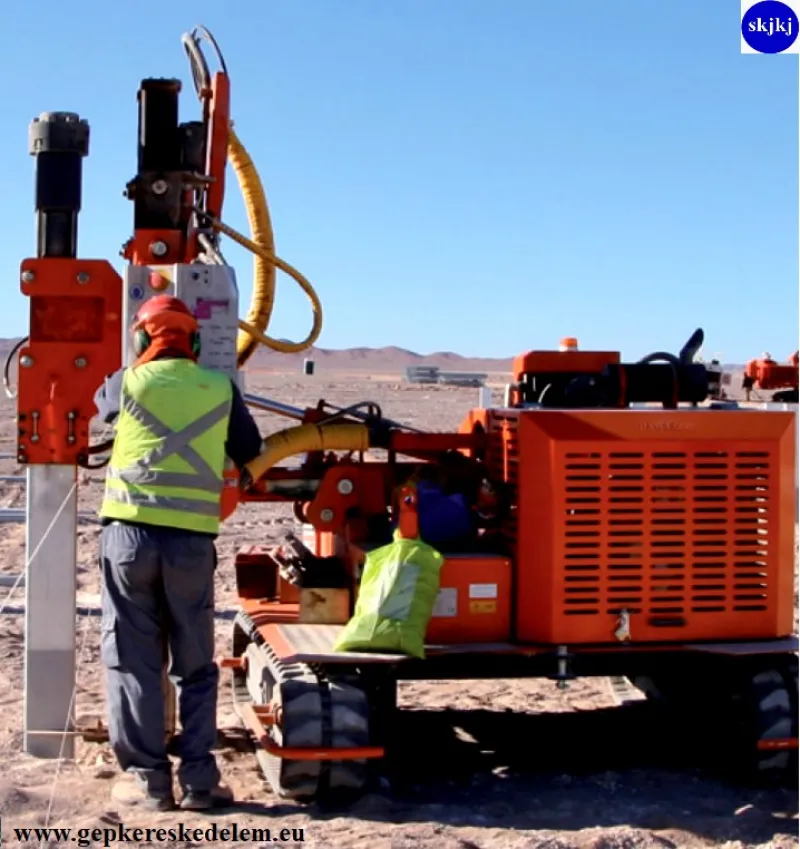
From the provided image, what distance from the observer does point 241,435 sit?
5.83 metres

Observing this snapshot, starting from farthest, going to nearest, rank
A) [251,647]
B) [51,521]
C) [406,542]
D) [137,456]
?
1. [251,647]
2. [51,521]
3. [406,542]
4. [137,456]

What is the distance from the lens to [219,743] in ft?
22.4

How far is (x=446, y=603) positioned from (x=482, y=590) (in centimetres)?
17

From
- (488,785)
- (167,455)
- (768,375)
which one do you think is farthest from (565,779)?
(768,375)

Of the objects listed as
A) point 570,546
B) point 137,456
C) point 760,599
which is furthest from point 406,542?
point 760,599

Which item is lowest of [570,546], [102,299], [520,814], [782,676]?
[520,814]

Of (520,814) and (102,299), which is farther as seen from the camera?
(102,299)

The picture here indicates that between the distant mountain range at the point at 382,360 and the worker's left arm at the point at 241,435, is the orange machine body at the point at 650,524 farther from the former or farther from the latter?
the distant mountain range at the point at 382,360

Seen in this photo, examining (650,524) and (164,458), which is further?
(650,524)

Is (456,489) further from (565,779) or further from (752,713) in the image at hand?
(752,713)

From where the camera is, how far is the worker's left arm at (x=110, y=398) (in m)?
5.78

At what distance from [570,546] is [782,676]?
1.13 metres

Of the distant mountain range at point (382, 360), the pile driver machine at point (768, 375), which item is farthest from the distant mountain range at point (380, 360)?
the pile driver machine at point (768, 375)

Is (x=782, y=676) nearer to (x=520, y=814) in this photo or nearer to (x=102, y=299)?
(x=520, y=814)
